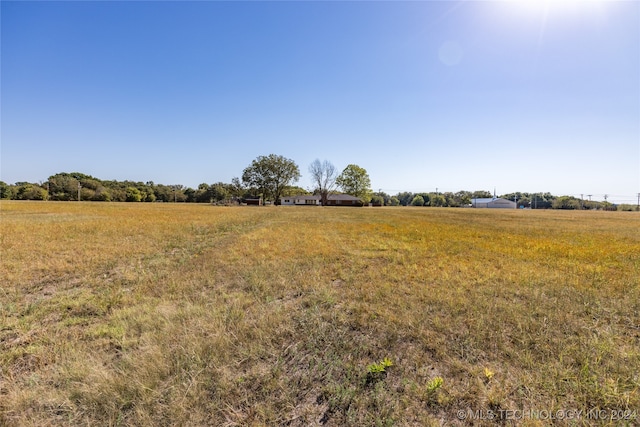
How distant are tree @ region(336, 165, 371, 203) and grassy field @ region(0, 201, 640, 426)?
7695cm

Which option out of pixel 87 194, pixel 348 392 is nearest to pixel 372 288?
pixel 348 392

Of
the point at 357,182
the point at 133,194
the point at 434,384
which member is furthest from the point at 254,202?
the point at 434,384

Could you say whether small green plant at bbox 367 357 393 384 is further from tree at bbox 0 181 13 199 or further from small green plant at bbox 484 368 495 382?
tree at bbox 0 181 13 199

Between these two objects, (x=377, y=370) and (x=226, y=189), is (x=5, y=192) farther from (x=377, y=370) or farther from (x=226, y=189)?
(x=377, y=370)

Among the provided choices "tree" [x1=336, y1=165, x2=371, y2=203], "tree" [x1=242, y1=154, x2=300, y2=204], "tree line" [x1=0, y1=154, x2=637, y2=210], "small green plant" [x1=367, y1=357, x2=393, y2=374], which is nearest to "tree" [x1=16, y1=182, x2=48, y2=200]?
"tree line" [x1=0, y1=154, x2=637, y2=210]

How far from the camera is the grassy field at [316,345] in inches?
96.9

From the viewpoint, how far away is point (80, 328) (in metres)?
3.98

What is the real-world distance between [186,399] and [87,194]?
4098 inches

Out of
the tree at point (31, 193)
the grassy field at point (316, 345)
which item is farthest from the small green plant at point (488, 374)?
the tree at point (31, 193)

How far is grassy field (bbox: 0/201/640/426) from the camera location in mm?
2461

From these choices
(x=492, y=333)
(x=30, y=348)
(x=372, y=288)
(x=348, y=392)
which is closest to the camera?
(x=348, y=392)

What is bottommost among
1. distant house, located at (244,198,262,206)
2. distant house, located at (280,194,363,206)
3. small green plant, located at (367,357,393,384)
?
small green plant, located at (367,357,393,384)

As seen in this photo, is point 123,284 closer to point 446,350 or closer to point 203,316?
point 203,316

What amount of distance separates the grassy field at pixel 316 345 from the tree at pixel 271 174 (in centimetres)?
7328
